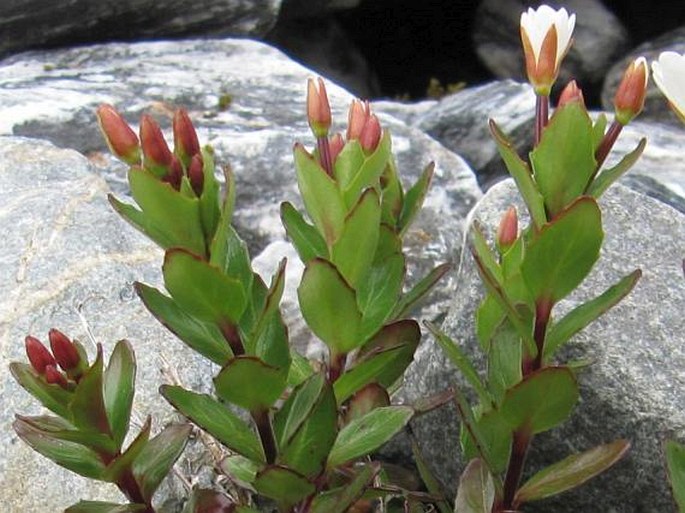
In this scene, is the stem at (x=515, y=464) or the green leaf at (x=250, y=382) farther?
the stem at (x=515, y=464)

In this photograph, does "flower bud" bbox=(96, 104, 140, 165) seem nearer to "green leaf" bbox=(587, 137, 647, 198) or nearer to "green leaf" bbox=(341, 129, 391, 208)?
"green leaf" bbox=(341, 129, 391, 208)

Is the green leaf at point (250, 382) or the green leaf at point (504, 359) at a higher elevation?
the green leaf at point (250, 382)

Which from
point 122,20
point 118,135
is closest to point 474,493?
point 118,135

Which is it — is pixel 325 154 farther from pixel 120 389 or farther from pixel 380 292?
pixel 120 389

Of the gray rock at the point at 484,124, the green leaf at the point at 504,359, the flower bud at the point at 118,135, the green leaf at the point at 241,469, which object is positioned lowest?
the gray rock at the point at 484,124

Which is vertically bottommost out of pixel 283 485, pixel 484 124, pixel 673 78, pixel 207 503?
pixel 484 124

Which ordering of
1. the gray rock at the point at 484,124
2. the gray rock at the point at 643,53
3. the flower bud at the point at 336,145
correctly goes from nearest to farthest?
the flower bud at the point at 336,145
the gray rock at the point at 484,124
the gray rock at the point at 643,53

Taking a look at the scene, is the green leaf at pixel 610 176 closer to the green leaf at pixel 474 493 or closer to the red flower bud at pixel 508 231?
the red flower bud at pixel 508 231

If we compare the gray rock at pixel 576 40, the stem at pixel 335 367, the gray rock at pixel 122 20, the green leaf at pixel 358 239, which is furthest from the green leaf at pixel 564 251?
the gray rock at pixel 576 40
